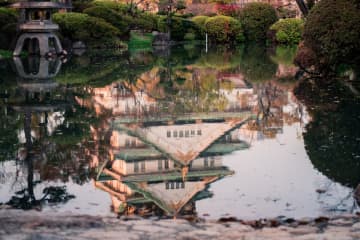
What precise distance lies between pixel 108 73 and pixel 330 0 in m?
9.21

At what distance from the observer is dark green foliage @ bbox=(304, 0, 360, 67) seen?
2173cm

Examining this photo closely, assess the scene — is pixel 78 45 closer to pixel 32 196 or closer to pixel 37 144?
pixel 37 144

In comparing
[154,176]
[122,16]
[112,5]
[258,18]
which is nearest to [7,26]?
[122,16]

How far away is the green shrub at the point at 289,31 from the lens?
5304cm

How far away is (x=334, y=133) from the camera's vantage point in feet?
42.7

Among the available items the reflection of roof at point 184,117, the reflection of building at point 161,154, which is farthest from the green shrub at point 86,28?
the reflection of roof at point 184,117

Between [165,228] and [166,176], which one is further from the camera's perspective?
[166,176]

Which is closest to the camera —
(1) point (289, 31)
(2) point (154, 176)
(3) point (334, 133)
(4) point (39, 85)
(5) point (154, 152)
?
(2) point (154, 176)

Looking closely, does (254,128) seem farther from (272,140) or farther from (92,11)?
(92,11)

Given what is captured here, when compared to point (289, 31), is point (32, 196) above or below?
below

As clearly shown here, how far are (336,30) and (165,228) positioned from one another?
15.9 m

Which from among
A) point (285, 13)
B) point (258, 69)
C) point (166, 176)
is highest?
point (285, 13)

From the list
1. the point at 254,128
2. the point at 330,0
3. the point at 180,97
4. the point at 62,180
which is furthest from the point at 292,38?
the point at 62,180

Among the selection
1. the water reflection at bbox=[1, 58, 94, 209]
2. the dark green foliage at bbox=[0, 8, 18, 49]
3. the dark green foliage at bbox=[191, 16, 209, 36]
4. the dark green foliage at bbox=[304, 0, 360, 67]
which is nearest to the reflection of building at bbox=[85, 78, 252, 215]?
the water reflection at bbox=[1, 58, 94, 209]
